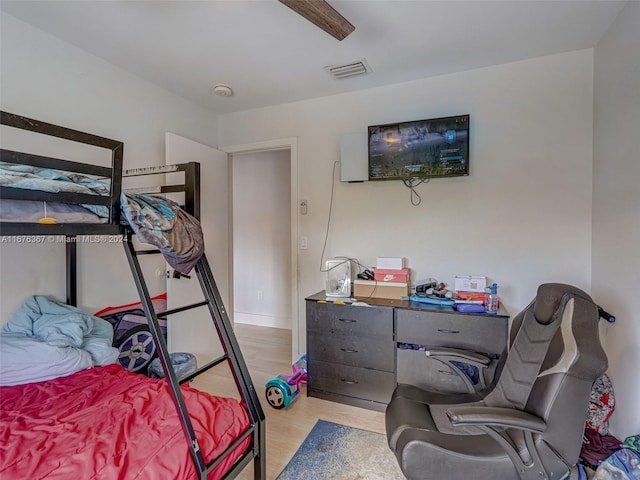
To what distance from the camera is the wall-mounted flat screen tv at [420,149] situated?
242 centimetres

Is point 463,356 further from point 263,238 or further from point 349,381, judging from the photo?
point 263,238

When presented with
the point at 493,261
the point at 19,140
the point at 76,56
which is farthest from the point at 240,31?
the point at 493,261

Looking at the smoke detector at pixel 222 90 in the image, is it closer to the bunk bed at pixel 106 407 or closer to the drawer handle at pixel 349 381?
the bunk bed at pixel 106 407

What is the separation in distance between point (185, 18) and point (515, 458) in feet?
8.86

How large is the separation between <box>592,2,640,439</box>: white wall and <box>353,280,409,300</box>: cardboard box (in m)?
1.24

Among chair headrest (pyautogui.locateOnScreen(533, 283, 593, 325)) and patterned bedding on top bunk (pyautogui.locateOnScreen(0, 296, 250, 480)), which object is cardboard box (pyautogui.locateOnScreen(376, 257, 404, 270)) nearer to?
chair headrest (pyautogui.locateOnScreen(533, 283, 593, 325))

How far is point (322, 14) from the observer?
4.84ft

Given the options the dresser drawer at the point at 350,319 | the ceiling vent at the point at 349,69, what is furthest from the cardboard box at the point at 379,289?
the ceiling vent at the point at 349,69

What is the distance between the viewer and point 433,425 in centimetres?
147

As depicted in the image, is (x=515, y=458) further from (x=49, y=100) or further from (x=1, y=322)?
(x=49, y=100)

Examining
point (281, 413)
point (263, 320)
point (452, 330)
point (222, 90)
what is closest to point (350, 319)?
point (452, 330)

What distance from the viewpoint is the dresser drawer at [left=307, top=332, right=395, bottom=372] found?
2.33 metres

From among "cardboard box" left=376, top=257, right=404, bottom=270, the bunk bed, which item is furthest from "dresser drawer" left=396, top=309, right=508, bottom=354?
the bunk bed

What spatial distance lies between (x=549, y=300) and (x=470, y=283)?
0.96 metres
